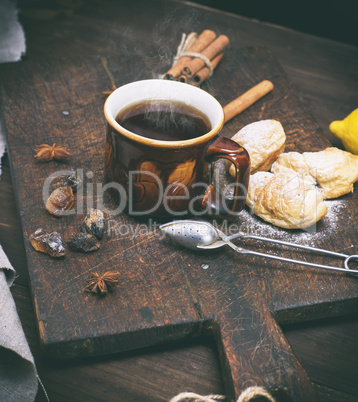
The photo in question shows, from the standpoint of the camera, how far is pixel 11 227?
134 cm

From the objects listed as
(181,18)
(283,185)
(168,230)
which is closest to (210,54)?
(181,18)

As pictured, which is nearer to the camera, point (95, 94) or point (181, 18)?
point (95, 94)

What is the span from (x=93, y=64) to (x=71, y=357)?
1.19 metres

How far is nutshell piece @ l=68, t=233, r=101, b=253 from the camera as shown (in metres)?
1.18

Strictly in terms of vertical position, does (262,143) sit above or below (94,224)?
above

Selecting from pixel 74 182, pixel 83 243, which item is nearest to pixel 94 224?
pixel 83 243

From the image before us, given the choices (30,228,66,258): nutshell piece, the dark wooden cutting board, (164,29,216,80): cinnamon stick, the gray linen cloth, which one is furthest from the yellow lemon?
the gray linen cloth

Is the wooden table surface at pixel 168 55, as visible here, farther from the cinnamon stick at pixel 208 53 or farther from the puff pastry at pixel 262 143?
the puff pastry at pixel 262 143

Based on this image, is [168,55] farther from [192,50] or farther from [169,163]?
[169,163]

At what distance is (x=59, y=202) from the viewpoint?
128 cm

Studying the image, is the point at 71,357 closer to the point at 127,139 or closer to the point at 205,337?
the point at 205,337

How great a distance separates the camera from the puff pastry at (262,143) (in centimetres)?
141

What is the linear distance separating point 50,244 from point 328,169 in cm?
→ 82

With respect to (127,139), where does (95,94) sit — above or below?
below
